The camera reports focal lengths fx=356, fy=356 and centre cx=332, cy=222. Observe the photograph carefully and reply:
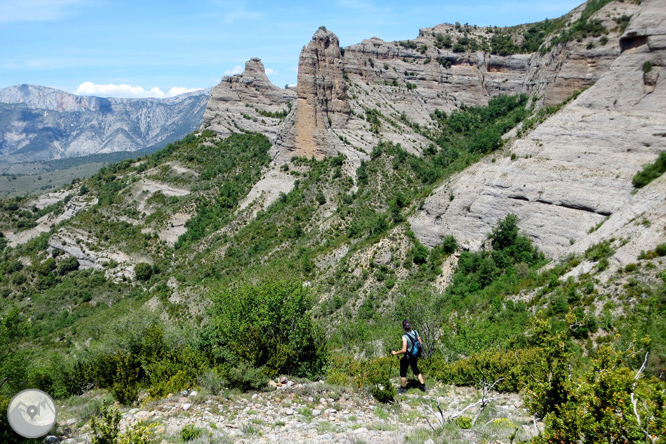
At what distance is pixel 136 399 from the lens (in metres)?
12.3

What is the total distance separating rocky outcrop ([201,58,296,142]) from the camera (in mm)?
80062

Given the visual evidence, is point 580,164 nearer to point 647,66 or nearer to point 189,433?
point 647,66

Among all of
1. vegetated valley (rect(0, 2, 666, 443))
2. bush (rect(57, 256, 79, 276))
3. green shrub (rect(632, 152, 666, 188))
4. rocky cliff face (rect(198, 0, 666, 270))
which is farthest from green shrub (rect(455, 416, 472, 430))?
bush (rect(57, 256, 79, 276))

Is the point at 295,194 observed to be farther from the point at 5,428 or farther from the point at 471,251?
the point at 5,428

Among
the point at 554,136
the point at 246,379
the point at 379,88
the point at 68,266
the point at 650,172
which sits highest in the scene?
the point at 379,88

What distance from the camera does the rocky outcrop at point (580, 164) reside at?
26.2 metres

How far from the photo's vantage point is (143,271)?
53.5m

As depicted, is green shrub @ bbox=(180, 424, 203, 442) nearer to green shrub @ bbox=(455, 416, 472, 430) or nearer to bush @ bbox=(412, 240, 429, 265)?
green shrub @ bbox=(455, 416, 472, 430)

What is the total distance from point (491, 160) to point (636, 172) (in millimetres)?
10846

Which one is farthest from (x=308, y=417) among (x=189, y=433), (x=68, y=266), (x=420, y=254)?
(x=68, y=266)

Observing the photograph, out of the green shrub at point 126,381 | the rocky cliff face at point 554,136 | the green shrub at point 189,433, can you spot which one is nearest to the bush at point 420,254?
the rocky cliff face at point 554,136

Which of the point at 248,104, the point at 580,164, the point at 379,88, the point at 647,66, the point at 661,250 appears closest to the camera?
the point at 661,250

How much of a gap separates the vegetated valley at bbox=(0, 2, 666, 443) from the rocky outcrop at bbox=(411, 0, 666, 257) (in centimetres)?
118

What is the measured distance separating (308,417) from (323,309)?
72.4 ft
